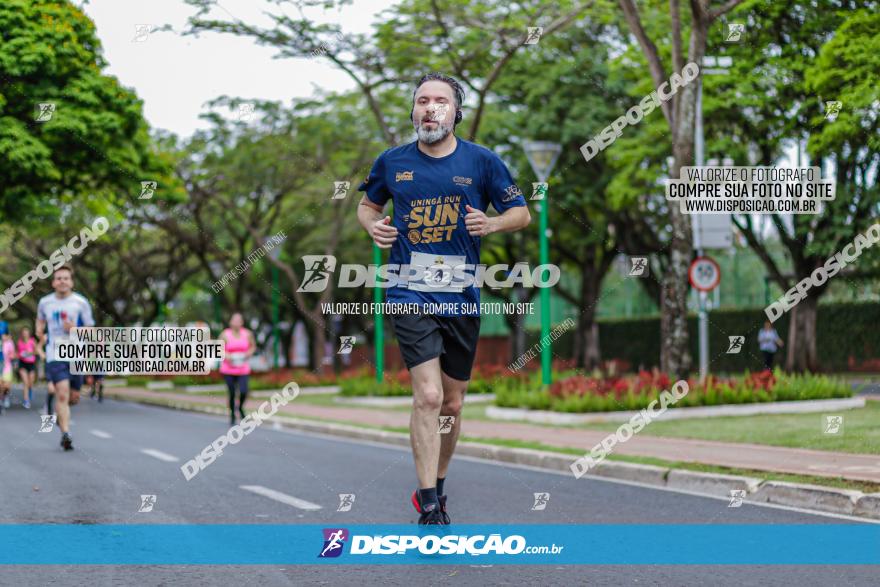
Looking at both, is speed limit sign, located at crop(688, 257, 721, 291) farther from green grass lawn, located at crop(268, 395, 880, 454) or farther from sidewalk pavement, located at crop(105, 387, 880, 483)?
sidewalk pavement, located at crop(105, 387, 880, 483)

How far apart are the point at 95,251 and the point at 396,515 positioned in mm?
→ 44836

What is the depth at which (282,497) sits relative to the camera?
9211 millimetres

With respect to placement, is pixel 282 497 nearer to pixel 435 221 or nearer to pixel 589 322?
pixel 435 221

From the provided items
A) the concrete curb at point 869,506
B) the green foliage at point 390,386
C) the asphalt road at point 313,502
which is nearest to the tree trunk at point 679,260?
the asphalt road at point 313,502

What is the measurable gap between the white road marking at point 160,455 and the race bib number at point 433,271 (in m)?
7.09

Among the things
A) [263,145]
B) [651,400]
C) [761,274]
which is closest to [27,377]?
[263,145]

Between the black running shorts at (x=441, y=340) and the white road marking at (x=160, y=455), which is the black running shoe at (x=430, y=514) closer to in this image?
the black running shorts at (x=441, y=340)

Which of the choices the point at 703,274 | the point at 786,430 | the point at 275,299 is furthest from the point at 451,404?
the point at 275,299

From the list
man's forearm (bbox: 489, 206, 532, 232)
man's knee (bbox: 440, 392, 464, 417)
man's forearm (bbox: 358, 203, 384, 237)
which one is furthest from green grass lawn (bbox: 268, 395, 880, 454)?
man's forearm (bbox: 358, 203, 384, 237)

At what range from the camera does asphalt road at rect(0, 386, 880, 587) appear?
5.80 m

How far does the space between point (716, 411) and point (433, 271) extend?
1192 centimetres

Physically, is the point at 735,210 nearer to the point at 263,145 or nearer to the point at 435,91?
the point at 435,91

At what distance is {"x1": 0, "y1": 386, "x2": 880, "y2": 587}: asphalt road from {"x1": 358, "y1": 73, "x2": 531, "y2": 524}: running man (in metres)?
0.80

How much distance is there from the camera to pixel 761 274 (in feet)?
120
